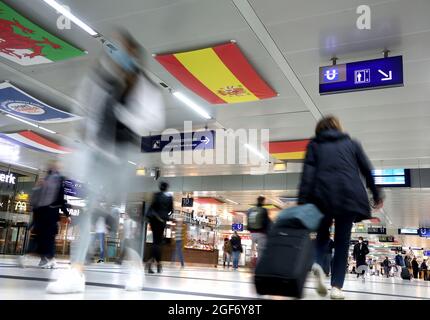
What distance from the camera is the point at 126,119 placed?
255cm

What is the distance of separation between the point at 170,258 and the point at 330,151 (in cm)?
1381

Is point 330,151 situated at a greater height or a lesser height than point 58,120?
lesser

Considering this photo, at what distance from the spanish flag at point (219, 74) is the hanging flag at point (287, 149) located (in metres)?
3.40

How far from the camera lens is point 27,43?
20.8ft

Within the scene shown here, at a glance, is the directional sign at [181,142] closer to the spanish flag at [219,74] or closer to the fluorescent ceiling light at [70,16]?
the spanish flag at [219,74]

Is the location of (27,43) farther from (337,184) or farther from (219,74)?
(337,184)

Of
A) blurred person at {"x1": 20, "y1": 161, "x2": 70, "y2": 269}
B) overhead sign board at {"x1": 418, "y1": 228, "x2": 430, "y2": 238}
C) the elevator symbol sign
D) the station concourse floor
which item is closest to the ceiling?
the elevator symbol sign

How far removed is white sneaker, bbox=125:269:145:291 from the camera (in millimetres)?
2832

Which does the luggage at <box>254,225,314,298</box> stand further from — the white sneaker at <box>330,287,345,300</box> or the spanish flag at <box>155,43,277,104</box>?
the spanish flag at <box>155,43,277,104</box>

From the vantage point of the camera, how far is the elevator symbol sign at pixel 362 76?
216 inches

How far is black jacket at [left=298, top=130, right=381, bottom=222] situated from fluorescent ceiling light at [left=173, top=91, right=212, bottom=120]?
5.46m

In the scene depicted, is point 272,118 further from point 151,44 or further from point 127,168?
point 127,168

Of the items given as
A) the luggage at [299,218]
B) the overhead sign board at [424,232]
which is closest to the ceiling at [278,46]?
the luggage at [299,218]
